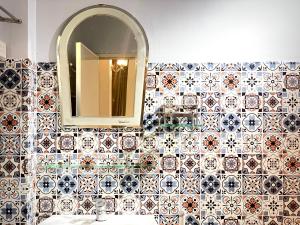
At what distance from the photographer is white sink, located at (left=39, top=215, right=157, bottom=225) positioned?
2.16 m

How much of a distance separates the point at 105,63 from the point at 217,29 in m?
0.66

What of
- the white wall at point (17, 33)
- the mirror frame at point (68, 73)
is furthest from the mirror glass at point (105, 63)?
the white wall at point (17, 33)

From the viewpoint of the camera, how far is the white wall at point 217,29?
2361mm

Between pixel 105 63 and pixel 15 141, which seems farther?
pixel 105 63

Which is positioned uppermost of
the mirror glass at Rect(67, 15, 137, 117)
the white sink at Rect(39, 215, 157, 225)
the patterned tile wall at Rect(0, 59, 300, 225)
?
the mirror glass at Rect(67, 15, 137, 117)

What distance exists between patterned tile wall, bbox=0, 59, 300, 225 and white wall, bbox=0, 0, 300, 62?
7 cm

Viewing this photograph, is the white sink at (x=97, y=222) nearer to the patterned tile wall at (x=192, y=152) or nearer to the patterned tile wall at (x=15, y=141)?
the patterned tile wall at (x=192, y=152)

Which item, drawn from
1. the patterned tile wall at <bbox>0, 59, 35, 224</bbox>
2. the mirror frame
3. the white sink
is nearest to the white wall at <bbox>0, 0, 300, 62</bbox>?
the mirror frame

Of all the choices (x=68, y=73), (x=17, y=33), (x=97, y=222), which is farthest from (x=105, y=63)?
(x=97, y=222)

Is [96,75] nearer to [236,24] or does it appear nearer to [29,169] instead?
[29,169]

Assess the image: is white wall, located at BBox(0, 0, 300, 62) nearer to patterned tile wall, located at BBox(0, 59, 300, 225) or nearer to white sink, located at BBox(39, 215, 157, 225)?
patterned tile wall, located at BBox(0, 59, 300, 225)

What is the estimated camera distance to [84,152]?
236cm

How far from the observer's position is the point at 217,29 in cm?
237

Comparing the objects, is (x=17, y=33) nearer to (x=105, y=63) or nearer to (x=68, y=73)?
(x=68, y=73)
